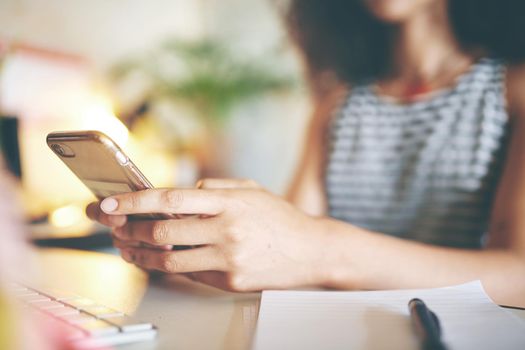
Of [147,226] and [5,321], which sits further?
[147,226]

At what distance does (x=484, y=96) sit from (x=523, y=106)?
80mm

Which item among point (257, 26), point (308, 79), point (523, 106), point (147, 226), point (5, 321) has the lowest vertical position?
point (5, 321)

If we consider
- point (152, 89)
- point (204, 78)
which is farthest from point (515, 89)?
point (152, 89)

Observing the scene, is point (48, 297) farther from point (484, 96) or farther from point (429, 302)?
point (484, 96)

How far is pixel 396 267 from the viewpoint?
0.48m

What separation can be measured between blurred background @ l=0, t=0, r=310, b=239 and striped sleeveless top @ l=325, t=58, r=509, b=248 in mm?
568

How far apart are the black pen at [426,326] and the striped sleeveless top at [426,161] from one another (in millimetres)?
485

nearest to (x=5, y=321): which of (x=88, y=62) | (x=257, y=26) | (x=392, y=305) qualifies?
(x=392, y=305)

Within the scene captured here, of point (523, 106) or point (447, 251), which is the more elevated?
point (523, 106)

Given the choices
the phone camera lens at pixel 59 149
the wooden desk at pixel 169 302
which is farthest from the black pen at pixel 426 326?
the phone camera lens at pixel 59 149

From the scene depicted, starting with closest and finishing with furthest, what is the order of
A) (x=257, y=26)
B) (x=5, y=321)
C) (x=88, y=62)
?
1. (x=5, y=321)
2. (x=88, y=62)
3. (x=257, y=26)

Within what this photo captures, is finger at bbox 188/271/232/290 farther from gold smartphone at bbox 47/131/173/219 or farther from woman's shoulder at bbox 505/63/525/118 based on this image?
woman's shoulder at bbox 505/63/525/118

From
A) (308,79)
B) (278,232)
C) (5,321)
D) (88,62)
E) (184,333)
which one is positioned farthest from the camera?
(88,62)

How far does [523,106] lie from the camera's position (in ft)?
2.42
